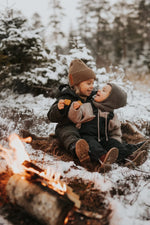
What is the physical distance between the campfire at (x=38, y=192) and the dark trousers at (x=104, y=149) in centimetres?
102

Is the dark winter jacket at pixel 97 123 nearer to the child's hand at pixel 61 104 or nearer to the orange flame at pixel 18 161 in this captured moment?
the child's hand at pixel 61 104

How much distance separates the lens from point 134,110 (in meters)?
5.80

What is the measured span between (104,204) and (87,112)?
158cm

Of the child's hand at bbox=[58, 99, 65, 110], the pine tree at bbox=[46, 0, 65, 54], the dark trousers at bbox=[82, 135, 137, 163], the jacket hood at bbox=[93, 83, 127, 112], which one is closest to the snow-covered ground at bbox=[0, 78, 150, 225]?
the dark trousers at bbox=[82, 135, 137, 163]

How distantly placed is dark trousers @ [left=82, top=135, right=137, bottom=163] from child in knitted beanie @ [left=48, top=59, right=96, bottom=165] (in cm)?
12

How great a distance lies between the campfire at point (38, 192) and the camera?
166 centimetres

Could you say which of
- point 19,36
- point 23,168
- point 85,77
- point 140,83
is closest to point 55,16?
point 140,83

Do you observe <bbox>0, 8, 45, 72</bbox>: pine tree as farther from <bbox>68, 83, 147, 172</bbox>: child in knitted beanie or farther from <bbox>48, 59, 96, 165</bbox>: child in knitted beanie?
<bbox>68, 83, 147, 172</bbox>: child in knitted beanie

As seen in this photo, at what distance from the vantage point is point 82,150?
281 centimetres

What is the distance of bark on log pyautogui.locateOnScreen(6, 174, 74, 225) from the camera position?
1.64 m

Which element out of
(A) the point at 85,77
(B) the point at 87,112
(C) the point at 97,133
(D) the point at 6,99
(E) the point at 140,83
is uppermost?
(A) the point at 85,77

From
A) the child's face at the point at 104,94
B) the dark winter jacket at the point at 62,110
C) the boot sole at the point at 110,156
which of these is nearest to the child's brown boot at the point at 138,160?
the boot sole at the point at 110,156

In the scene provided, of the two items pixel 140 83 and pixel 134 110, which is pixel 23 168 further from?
pixel 140 83

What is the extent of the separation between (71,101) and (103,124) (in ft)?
2.23
